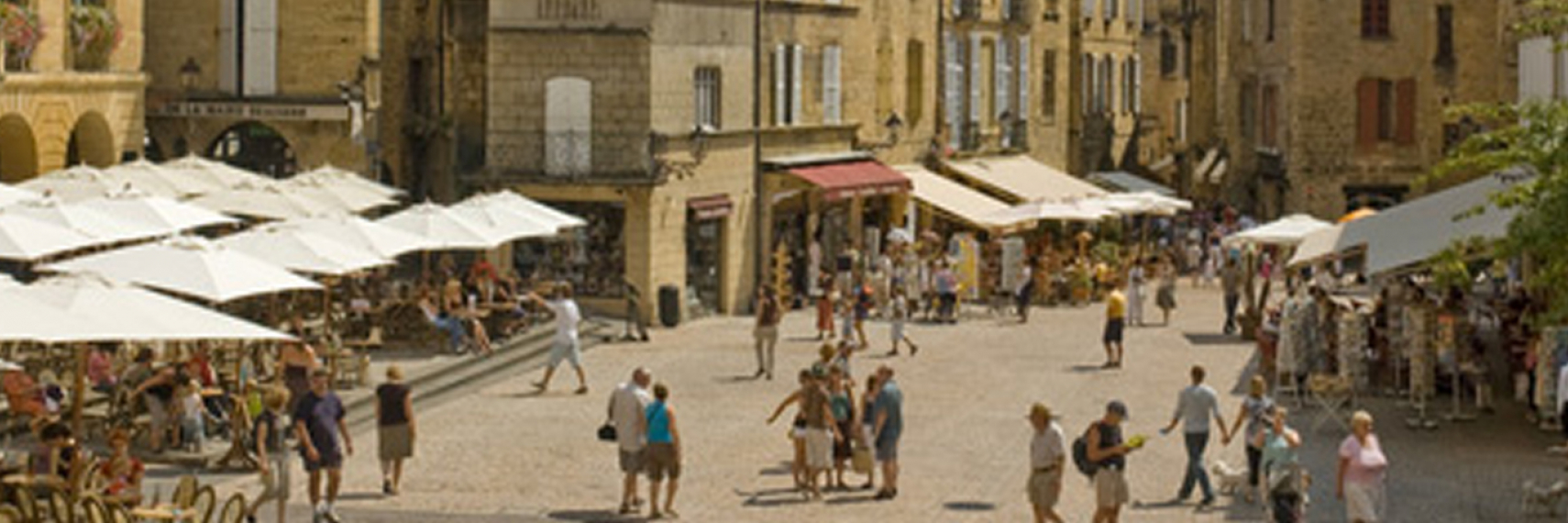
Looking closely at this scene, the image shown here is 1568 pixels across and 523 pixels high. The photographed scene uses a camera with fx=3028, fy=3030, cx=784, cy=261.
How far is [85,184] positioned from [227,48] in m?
11.2

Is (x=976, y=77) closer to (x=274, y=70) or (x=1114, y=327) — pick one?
(x=274, y=70)

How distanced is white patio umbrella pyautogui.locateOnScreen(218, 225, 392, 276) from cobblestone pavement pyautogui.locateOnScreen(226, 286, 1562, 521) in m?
1.92

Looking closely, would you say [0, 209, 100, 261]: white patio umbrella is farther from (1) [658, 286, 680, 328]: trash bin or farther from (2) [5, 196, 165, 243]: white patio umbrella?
(1) [658, 286, 680, 328]: trash bin

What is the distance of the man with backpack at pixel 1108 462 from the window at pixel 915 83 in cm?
3270

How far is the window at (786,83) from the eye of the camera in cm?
4841

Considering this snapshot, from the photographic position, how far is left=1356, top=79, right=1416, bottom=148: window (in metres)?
62.3

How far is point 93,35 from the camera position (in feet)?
142

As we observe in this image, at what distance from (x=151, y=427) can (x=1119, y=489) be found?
371 inches

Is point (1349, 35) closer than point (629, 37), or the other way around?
point (629, 37)

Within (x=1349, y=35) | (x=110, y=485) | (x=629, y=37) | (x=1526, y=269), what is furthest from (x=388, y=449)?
(x=1349, y=35)

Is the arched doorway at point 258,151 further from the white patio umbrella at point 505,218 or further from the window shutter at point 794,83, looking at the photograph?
the white patio umbrella at point 505,218

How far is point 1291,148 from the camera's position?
63562 mm

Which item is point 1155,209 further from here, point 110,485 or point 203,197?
point 110,485

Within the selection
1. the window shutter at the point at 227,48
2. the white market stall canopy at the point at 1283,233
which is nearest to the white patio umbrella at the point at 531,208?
the window shutter at the point at 227,48
